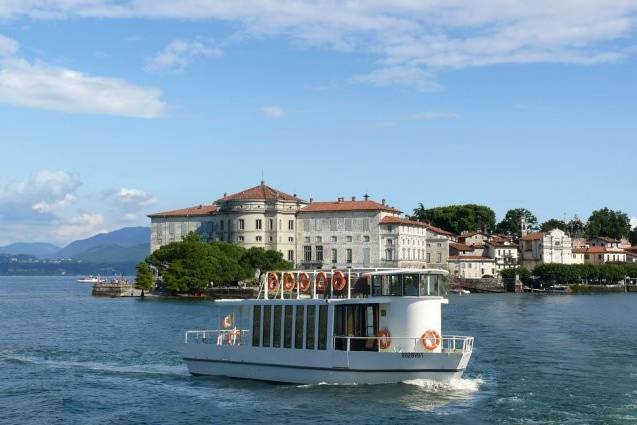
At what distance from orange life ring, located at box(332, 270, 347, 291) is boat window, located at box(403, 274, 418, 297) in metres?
2.63

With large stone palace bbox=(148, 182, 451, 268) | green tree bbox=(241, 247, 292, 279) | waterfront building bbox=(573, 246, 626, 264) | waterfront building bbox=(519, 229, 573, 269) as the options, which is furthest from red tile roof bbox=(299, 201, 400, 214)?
waterfront building bbox=(573, 246, 626, 264)

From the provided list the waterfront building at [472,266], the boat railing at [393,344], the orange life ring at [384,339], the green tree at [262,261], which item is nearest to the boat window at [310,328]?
the boat railing at [393,344]

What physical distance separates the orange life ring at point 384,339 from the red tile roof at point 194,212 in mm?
120823

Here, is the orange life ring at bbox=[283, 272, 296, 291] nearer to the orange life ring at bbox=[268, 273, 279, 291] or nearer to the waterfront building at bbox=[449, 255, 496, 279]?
the orange life ring at bbox=[268, 273, 279, 291]

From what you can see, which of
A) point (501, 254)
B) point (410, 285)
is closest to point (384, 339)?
point (410, 285)

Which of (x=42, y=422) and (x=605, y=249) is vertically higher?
(x=605, y=249)

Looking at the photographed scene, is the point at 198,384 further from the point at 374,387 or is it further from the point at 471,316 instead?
the point at 471,316

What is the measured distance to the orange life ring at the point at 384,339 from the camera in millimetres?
36000

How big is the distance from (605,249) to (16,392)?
16860cm

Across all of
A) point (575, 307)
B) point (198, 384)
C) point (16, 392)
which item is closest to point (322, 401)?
point (198, 384)

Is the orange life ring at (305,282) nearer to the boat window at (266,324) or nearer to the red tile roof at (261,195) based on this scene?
the boat window at (266,324)

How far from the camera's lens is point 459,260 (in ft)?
556

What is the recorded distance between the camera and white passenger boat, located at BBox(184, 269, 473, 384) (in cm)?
3534

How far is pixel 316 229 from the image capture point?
152750 mm
